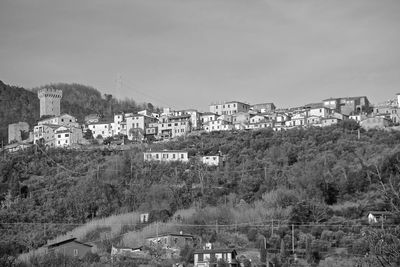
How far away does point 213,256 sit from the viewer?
3222cm

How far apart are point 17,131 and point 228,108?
80.0 ft

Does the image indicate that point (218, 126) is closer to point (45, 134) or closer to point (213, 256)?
point (45, 134)

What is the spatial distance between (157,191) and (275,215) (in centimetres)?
1013

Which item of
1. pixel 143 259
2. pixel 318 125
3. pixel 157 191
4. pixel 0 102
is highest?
pixel 0 102

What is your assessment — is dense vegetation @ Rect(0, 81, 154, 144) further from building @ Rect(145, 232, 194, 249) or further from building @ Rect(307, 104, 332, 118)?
building @ Rect(145, 232, 194, 249)

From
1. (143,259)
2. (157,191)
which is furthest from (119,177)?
(143,259)

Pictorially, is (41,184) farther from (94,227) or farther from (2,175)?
(94,227)

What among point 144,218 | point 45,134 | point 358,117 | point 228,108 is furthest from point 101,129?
point 358,117

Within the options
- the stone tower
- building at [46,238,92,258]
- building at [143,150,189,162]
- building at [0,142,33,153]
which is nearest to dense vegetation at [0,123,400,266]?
building at [143,150,189,162]

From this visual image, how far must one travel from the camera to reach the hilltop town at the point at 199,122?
201ft

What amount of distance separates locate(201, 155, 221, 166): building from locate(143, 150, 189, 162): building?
158cm

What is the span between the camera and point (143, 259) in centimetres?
3397

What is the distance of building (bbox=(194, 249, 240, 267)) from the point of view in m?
32.2

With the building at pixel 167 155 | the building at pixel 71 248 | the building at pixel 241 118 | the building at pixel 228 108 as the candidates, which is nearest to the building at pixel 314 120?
the building at pixel 241 118
